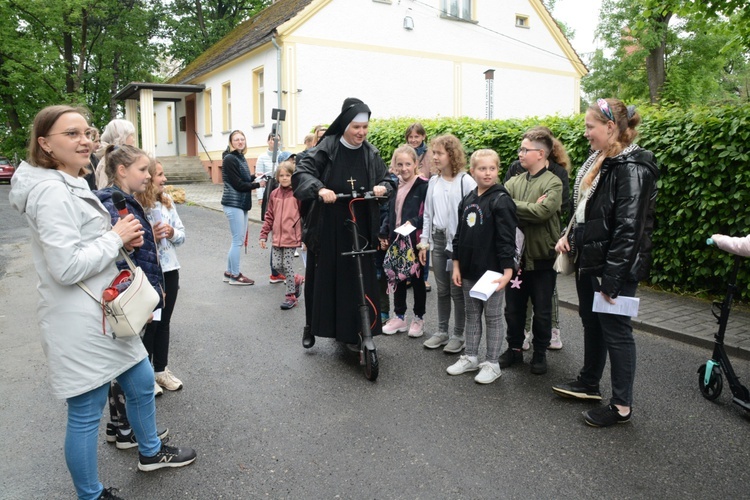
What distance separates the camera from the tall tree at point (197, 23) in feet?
123

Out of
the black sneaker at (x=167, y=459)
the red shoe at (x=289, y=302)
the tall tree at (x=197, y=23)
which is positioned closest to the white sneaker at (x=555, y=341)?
the red shoe at (x=289, y=302)

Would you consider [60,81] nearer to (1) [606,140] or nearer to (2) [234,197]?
(2) [234,197]

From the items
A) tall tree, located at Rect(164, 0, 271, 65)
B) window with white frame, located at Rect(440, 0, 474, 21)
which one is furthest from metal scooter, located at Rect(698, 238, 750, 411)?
tall tree, located at Rect(164, 0, 271, 65)

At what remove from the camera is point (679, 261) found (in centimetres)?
736

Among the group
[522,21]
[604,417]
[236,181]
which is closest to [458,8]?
[522,21]

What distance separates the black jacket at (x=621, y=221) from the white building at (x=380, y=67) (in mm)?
16951

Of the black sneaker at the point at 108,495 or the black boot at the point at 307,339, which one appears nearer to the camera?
the black sneaker at the point at 108,495

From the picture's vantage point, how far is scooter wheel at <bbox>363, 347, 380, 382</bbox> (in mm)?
4801

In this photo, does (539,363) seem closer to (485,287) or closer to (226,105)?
(485,287)

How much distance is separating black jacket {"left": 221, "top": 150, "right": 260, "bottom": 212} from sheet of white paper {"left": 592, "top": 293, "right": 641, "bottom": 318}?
5.45 meters

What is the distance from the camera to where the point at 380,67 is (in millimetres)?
23812

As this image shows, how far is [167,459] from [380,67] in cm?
2200

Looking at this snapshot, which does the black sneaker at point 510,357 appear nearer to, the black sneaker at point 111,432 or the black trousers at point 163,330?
the black trousers at point 163,330

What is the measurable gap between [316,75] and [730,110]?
17.7 meters
